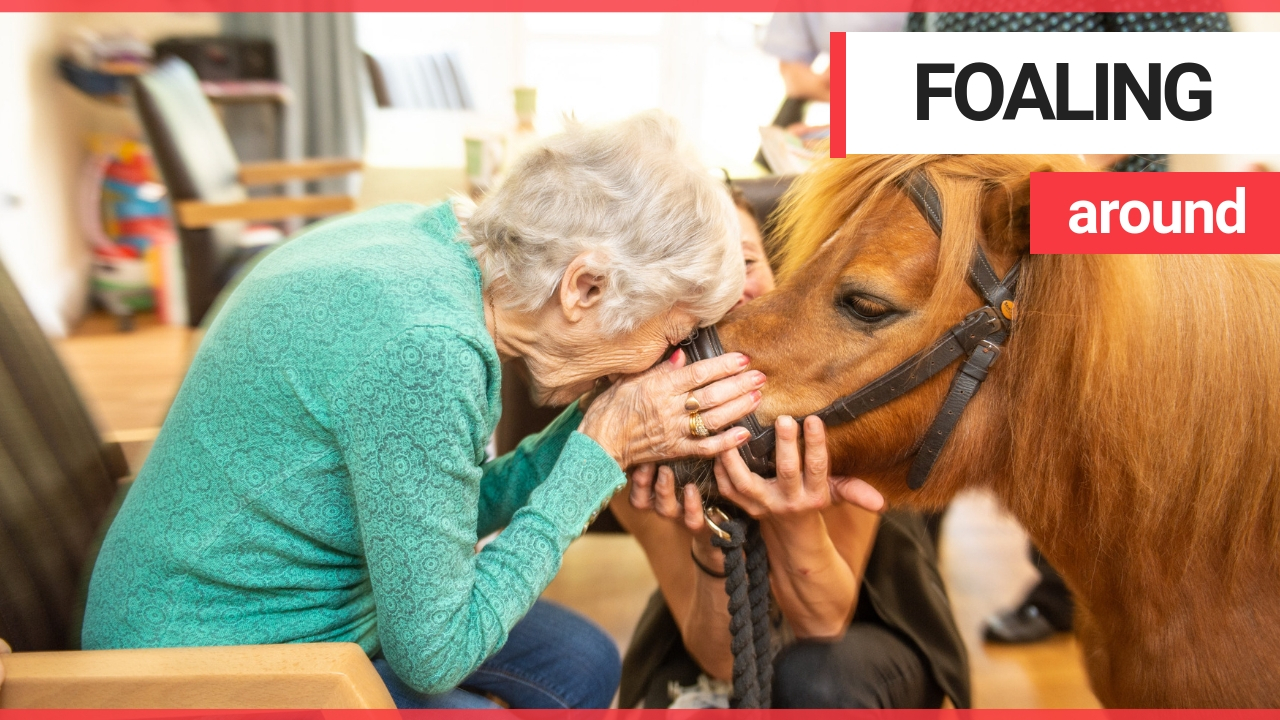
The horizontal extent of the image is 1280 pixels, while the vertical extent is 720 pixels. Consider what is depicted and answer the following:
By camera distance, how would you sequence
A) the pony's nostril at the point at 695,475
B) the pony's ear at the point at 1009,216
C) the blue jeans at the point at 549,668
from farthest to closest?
the blue jeans at the point at 549,668
the pony's nostril at the point at 695,475
the pony's ear at the point at 1009,216

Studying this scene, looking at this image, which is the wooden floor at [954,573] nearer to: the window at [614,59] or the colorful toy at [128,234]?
the colorful toy at [128,234]

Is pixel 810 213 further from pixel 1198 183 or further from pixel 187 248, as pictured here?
pixel 187 248

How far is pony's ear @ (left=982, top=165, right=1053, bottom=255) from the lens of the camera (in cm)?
113

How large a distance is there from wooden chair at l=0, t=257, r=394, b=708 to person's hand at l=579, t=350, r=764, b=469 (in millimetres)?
402

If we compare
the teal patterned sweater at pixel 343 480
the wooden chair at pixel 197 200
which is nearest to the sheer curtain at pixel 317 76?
the wooden chair at pixel 197 200

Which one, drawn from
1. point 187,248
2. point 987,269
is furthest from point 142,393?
point 987,269

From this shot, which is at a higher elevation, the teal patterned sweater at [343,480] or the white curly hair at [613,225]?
the white curly hair at [613,225]

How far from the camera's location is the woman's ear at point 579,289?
1.15 meters

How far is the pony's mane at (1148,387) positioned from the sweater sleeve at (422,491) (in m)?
0.60

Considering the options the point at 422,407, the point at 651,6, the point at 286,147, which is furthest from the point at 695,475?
the point at 651,6

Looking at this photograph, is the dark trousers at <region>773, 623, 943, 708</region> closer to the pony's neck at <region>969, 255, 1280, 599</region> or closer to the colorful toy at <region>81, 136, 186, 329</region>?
the pony's neck at <region>969, 255, 1280, 599</region>

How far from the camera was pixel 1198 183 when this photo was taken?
4.29ft

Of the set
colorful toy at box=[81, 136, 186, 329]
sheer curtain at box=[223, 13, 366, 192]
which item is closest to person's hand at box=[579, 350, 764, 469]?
colorful toy at box=[81, 136, 186, 329]

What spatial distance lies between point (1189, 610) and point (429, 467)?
939 mm
